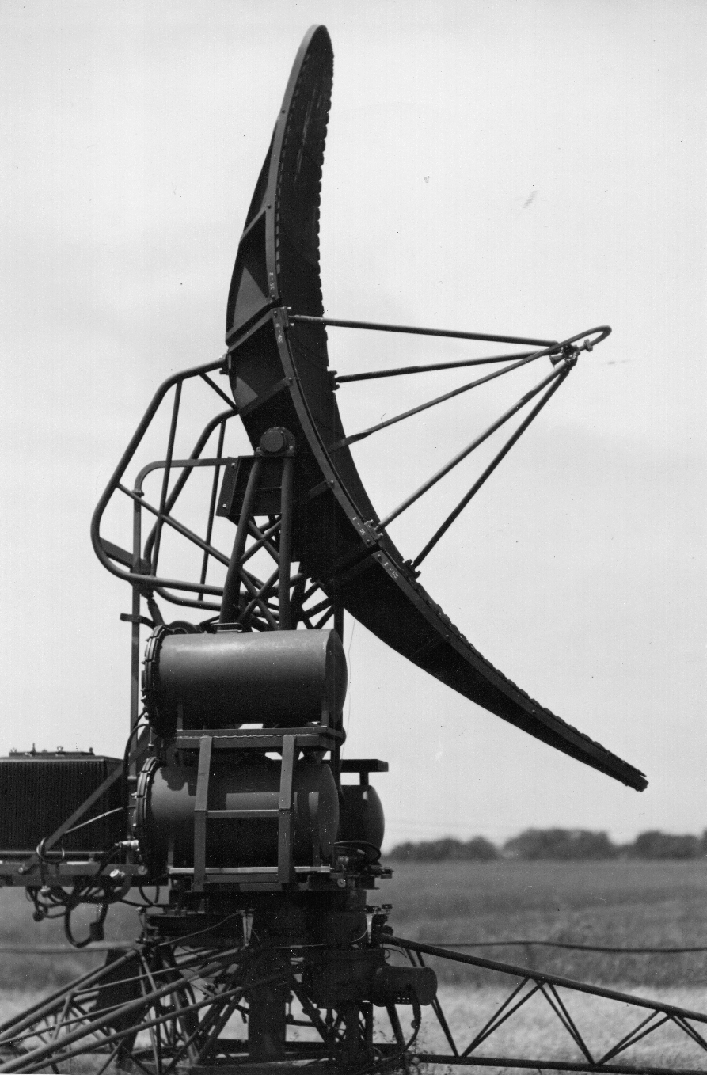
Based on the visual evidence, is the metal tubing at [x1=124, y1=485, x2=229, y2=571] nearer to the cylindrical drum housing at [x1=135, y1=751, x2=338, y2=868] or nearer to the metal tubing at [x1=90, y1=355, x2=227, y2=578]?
the metal tubing at [x1=90, y1=355, x2=227, y2=578]

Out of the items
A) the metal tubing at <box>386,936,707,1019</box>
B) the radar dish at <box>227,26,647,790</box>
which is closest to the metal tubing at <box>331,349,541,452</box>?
the radar dish at <box>227,26,647,790</box>

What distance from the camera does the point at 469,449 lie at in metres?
15.8

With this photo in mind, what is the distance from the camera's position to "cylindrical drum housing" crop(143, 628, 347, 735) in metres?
14.0

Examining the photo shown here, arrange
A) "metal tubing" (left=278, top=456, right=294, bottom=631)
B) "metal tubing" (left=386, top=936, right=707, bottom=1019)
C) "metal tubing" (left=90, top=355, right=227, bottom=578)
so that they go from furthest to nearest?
"metal tubing" (left=90, top=355, right=227, bottom=578), "metal tubing" (left=386, top=936, right=707, bottom=1019), "metal tubing" (left=278, top=456, right=294, bottom=631)

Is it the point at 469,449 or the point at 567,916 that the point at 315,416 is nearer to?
the point at 469,449

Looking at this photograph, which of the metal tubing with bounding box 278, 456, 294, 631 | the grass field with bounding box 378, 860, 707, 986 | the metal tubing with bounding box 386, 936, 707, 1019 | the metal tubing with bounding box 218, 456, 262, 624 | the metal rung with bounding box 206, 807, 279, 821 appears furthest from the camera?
the grass field with bounding box 378, 860, 707, 986

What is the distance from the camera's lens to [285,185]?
16062 mm

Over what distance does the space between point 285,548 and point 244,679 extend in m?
2.04

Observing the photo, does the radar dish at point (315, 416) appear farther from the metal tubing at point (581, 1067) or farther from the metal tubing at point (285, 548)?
the metal tubing at point (581, 1067)

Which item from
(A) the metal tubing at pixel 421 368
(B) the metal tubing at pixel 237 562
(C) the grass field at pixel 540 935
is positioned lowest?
(C) the grass field at pixel 540 935

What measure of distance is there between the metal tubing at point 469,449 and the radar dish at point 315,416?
32 centimetres

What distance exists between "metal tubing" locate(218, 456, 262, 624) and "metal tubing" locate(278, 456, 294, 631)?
41 centimetres

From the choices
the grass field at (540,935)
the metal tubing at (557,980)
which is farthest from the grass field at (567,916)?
the metal tubing at (557,980)

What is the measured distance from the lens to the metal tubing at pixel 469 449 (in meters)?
15.8
